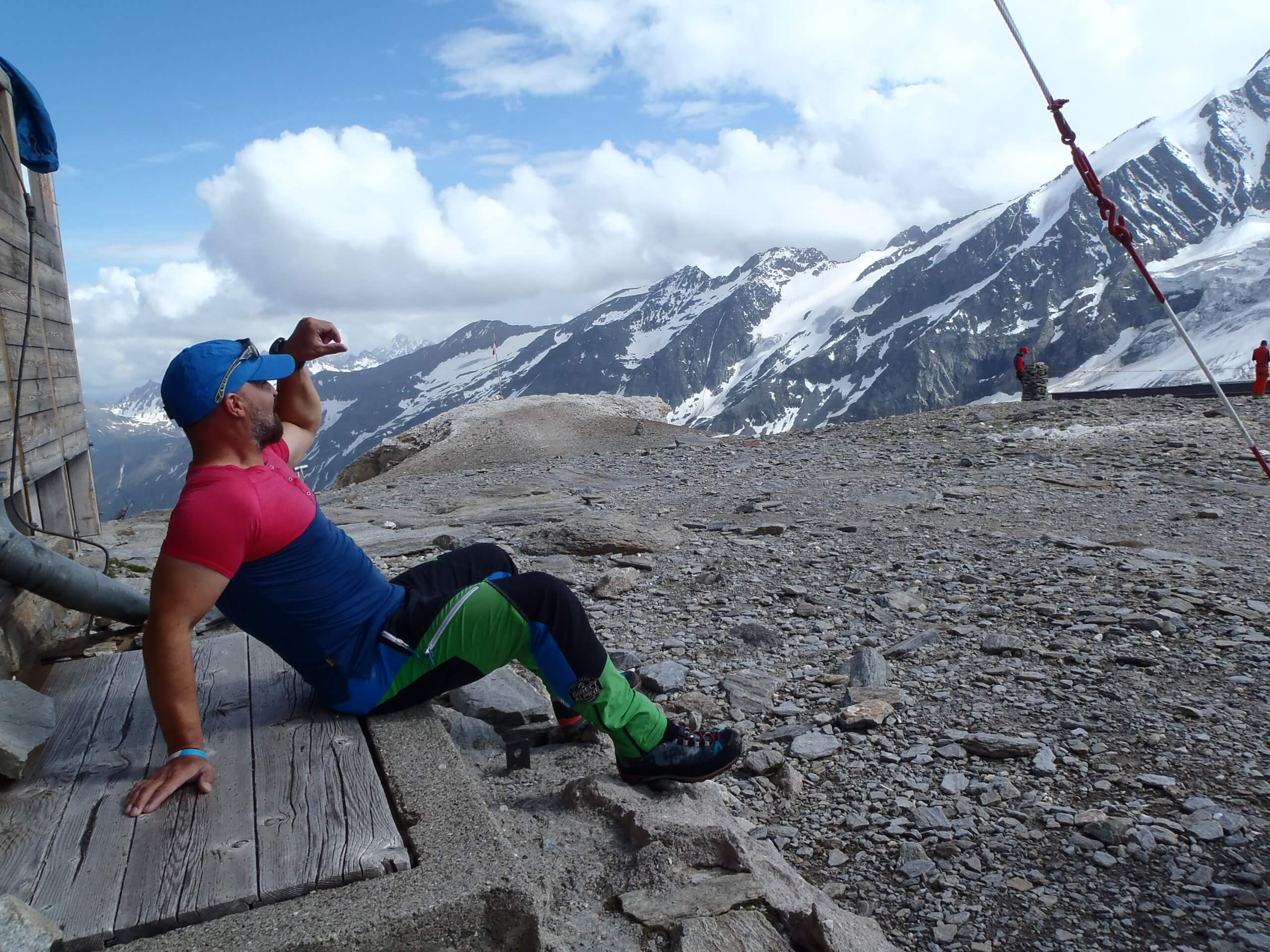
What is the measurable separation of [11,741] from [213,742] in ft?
2.14

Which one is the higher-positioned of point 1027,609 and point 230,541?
point 230,541

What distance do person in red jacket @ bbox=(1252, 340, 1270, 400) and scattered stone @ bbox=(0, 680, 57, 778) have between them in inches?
898

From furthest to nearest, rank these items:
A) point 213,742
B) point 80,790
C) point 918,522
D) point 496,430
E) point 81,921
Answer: point 496,430 < point 918,522 < point 213,742 < point 80,790 < point 81,921

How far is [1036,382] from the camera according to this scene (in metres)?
23.5

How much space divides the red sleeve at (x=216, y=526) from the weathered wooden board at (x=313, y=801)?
74 centimetres

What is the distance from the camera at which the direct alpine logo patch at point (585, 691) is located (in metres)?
3.70

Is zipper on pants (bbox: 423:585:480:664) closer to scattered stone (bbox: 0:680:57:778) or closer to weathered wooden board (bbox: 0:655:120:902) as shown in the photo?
weathered wooden board (bbox: 0:655:120:902)

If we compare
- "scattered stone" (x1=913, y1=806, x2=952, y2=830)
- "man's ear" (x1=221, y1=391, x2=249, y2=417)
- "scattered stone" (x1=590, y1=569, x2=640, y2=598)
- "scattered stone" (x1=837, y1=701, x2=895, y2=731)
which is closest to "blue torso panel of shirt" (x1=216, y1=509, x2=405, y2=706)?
"man's ear" (x1=221, y1=391, x2=249, y2=417)

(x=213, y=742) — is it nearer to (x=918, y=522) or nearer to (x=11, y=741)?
(x=11, y=741)

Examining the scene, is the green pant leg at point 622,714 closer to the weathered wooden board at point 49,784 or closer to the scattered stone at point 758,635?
the weathered wooden board at point 49,784

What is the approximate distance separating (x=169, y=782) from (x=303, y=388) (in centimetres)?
197

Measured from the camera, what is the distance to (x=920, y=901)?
368 centimetres

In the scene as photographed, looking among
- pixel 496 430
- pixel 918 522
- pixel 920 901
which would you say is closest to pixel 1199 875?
pixel 920 901

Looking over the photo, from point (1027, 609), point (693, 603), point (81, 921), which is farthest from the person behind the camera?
point (693, 603)
